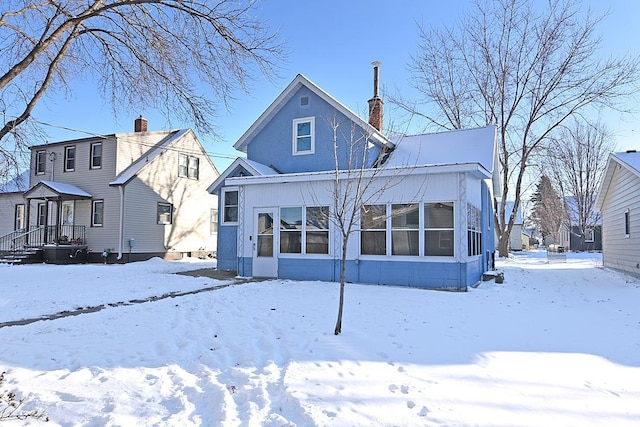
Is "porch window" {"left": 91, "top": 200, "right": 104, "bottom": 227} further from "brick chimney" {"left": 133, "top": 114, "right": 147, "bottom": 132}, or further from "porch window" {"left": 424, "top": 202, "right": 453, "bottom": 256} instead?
"porch window" {"left": 424, "top": 202, "right": 453, "bottom": 256}

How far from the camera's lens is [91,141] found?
20.9m

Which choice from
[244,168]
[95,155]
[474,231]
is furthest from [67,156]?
[474,231]

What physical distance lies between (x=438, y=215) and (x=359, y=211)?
4023 millimetres

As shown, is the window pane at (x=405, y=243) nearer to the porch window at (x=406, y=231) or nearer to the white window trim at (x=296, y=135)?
the porch window at (x=406, y=231)

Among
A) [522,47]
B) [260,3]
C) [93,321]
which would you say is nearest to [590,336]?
[260,3]

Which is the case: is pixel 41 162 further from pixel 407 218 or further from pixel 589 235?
pixel 589 235

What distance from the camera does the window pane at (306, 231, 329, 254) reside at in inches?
485

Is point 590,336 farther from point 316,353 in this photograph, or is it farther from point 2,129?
point 2,129

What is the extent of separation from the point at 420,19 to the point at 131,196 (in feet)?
67.0

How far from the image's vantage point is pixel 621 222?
1608 cm

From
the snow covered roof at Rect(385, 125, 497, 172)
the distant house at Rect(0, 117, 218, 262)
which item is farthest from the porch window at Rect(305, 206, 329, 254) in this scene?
the distant house at Rect(0, 117, 218, 262)

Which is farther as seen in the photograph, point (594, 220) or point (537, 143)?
point (594, 220)

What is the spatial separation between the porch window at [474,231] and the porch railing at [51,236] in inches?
735

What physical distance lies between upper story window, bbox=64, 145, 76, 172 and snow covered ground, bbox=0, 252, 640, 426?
14433mm
